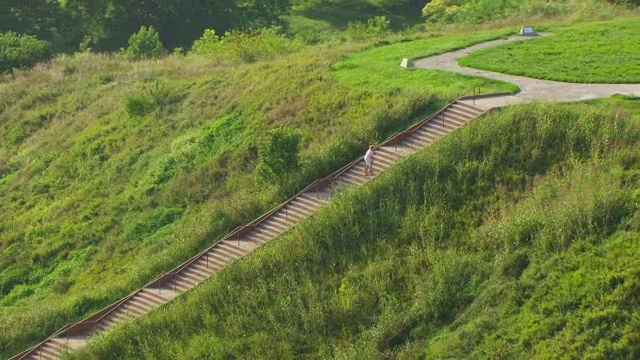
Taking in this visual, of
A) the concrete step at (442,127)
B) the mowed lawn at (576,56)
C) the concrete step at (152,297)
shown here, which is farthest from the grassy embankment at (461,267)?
the mowed lawn at (576,56)

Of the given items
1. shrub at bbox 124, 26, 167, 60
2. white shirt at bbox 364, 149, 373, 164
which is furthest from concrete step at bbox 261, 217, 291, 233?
shrub at bbox 124, 26, 167, 60

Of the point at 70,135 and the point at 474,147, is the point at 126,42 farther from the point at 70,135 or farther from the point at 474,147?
the point at 474,147

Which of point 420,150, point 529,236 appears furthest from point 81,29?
point 529,236

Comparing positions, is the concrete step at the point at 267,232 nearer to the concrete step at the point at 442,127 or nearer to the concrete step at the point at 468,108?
the concrete step at the point at 442,127

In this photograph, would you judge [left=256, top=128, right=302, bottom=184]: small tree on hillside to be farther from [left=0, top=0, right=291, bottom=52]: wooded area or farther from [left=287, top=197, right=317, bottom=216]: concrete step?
[left=0, top=0, right=291, bottom=52]: wooded area

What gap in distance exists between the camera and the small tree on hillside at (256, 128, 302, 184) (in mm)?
34906

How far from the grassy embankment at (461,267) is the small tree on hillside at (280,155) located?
361 cm

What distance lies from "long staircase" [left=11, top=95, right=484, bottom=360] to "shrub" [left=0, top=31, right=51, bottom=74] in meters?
31.7

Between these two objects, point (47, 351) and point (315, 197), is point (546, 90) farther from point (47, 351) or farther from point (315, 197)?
point (47, 351)

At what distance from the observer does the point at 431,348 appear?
26.0 metres

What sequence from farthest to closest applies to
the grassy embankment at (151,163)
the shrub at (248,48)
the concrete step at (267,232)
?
the shrub at (248,48) < the grassy embankment at (151,163) < the concrete step at (267,232)

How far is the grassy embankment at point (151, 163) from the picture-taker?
34812 mm

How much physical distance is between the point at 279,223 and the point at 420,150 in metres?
4.96

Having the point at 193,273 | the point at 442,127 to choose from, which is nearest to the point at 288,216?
the point at 193,273
